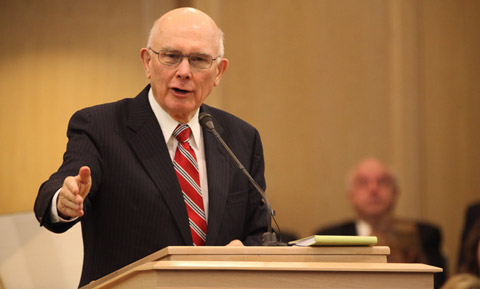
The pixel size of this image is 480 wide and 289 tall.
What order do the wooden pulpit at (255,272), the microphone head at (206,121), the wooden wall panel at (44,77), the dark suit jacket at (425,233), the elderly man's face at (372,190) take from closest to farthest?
the wooden pulpit at (255,272)
the microphone head at (206,121)
the wooden wall panel at (44,77)
the dark suit jacket at (425,233)
the elderly man's face at (372,190)

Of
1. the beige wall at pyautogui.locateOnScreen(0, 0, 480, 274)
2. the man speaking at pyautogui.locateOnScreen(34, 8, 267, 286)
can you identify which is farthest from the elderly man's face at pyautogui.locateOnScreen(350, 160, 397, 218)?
the man speaking at pyautogui.locateOnScreen(34, 8, 267, 286)

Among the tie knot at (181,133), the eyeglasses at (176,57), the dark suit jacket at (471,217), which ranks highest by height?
the eyeglasses at (176,57)

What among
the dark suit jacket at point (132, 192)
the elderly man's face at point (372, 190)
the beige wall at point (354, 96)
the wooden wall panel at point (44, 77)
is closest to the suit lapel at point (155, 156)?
the dark suit jacket at point (132, 192)

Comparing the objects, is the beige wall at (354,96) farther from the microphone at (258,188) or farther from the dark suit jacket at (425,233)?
the microphone at (258,188)

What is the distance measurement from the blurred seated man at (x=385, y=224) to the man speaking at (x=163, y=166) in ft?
8.81

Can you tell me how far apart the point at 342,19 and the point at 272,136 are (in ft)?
3.89

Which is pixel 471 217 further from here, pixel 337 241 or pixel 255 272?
pixel 255 272

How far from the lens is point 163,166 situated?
2.23 metres

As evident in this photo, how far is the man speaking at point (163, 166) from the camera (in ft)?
7.22

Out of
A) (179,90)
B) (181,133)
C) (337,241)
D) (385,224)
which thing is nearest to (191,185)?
(181,133)

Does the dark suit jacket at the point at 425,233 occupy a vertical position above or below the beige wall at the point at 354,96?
below

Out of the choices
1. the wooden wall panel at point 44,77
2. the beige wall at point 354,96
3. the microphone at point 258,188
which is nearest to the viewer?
the microphone at point 258,188

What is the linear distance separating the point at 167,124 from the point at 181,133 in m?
0.06

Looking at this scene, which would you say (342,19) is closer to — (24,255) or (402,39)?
(402,39)
